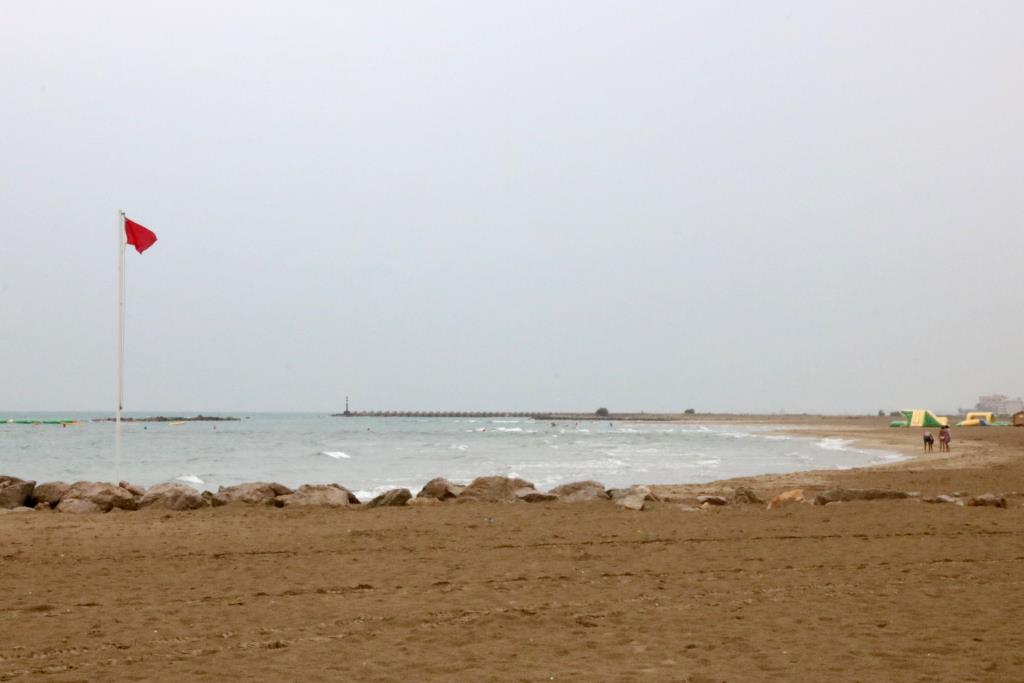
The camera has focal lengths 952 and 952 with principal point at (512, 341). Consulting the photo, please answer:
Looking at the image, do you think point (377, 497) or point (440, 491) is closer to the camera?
point (377, 497)

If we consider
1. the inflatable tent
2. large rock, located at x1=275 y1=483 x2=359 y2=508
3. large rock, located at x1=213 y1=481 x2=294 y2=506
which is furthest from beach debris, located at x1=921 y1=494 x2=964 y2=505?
the inflatable tent

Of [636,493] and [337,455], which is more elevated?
[636,493]

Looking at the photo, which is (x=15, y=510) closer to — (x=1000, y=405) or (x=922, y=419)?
(x=922, y=419)

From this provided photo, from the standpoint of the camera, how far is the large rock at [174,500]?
55.6 feet

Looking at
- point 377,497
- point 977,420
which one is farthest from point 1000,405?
point 377,497

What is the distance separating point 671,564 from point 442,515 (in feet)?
19.2

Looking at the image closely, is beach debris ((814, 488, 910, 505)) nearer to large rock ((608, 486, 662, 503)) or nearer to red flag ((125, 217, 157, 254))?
large rock ((608, 486, 662, 503))

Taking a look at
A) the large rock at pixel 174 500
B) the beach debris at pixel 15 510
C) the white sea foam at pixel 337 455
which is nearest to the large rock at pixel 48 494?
the beach debris at pixel 15 510

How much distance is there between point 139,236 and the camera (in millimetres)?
18969

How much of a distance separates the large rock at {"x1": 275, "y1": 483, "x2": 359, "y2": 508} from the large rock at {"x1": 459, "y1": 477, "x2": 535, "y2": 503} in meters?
2.16

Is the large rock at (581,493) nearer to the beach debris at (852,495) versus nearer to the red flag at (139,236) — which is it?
the beach debris at (852,495)

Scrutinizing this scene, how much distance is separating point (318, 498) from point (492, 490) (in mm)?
3274

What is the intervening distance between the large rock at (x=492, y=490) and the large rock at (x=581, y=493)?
88 centimetres

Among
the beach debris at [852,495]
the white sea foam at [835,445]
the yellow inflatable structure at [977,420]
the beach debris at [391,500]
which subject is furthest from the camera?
the yellow inflatable structure at [977,420]
